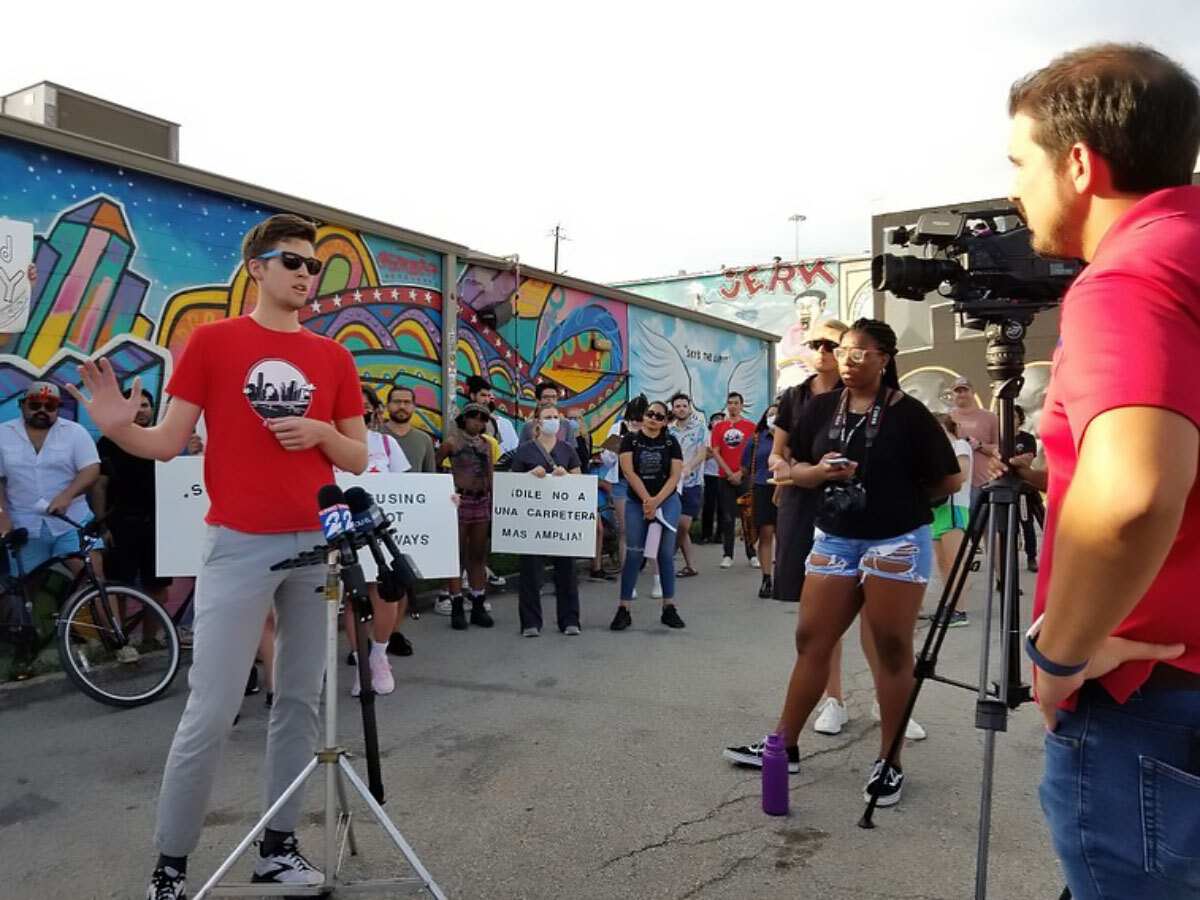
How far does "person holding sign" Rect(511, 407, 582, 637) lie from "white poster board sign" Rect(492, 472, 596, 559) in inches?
3.4

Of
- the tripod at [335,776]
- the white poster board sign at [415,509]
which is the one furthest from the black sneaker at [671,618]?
the tripod at [335,776]

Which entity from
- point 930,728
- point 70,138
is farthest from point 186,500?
point 930,728

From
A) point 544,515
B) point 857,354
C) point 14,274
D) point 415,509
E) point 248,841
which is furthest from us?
point 544,515

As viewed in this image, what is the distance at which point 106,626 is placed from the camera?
5926 mm

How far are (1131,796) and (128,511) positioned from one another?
6634 millimetres

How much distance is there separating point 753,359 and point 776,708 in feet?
48.3

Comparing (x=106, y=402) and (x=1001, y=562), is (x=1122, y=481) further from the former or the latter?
(x=106, y=402)

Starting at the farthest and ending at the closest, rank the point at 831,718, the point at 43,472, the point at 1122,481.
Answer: the point at 43,472
the point at 831,718
the point at 1122,481

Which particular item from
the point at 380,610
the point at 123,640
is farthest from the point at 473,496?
the point at 123,640

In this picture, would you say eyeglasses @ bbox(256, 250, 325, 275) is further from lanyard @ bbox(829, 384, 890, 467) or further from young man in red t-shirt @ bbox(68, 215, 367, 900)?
lanyard @ bbox(829, 384, 890, 467)

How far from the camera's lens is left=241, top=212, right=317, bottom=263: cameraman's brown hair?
3.11 m

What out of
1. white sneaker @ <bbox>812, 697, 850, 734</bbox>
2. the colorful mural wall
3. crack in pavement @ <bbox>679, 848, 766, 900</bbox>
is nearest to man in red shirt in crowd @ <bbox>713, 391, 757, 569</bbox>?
the colorful mural wall

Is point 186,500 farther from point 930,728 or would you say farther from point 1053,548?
point 1053,548

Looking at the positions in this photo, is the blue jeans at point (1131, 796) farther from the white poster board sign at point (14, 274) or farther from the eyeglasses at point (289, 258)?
the white poster board sign at point (14, 274)
